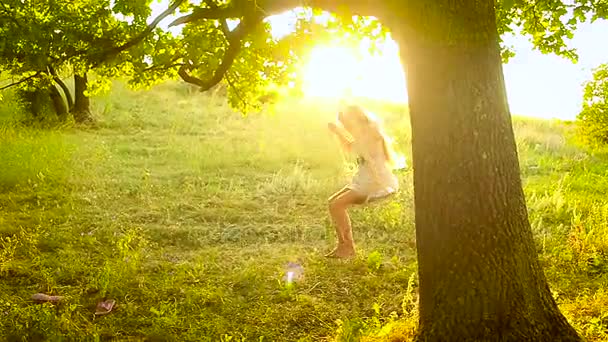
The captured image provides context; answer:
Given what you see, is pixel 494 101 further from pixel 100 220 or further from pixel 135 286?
pixel 100 220

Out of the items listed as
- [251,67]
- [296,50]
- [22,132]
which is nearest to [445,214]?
[296,50]

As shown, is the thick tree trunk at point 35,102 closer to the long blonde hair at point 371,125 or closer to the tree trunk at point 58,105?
the tree trunk at point 58,105

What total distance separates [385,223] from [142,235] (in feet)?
12.4

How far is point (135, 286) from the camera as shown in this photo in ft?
23.5

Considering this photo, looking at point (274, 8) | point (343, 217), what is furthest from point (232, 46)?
point (343, 217)

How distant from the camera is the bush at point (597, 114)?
18.7 m

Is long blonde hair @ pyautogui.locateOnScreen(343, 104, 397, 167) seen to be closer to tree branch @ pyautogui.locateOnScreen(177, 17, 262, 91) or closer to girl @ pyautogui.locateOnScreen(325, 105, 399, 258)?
girl @ pyautogui.locateOnScreen(325, 105, 399, 258)

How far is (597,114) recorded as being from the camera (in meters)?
19.0

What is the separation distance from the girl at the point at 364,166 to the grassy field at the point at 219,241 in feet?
2.47

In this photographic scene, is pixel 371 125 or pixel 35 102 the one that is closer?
pixel 371 125

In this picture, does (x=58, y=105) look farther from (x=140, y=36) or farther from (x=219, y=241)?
(x=140, y=36)

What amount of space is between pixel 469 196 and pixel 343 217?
3.85 meters

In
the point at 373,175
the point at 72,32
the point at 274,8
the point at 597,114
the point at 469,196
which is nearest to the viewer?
the point at 469,196

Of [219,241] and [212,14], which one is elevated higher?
[212,14]
